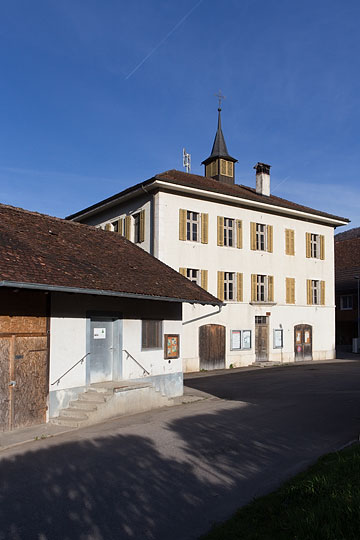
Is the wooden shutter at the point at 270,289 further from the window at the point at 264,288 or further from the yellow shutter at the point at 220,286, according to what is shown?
the yellow shutter at the point at 220,286

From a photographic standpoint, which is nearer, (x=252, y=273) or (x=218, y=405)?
(x=218, y=405)

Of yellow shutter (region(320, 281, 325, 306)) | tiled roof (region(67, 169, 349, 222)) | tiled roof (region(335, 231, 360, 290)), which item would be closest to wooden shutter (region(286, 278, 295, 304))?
yellow shutter (region(320, 281, 325, 306))

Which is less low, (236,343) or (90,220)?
(90,220)

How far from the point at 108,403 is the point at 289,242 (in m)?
19.7

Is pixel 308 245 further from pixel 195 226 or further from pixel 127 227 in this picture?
pixel 127 227

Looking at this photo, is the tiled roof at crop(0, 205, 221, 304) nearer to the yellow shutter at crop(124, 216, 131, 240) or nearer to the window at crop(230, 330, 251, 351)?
the yellow shutter at crop(124, 216, 131, 240)

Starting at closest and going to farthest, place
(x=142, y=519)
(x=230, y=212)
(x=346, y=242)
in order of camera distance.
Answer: (x=142, y=519)
(x=230, y=212)
(x=346, y=242)

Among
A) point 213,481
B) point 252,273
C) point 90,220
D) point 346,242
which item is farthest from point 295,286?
point 213,481

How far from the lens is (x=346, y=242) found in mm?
44562

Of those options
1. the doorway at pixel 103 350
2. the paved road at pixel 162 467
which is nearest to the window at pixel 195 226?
the doorway at pixel 103 350

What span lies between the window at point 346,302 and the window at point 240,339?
15.6 meters

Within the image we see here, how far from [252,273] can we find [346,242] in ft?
68.5

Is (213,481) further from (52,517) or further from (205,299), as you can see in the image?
(205,299)

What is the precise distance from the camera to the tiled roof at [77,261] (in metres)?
11.0
